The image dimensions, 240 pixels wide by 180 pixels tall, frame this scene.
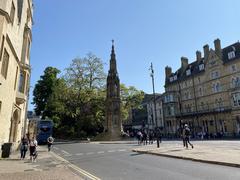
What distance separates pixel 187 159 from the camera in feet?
41.9

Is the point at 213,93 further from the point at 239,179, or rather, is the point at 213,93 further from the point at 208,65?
the point at 239,179

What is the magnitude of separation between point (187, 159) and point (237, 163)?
10.7ft

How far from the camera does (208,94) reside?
169 ft

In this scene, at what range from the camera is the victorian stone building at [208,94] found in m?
45.0

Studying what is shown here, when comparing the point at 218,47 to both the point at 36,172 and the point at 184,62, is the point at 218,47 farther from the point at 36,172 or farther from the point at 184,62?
the point at 36,172

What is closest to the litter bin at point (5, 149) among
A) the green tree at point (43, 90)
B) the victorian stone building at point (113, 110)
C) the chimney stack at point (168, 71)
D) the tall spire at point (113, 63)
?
the victorian stone building at point (113, 110)

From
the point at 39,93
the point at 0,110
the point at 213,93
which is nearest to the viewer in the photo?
the point at 0,110

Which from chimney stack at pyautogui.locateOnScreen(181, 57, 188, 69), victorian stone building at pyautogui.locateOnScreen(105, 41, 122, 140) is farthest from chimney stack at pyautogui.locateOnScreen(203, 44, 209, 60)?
victorian stone building at pyautogui.locateOnScreen(105, 41, 122, 140)

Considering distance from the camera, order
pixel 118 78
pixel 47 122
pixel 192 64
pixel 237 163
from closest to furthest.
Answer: pixel 237 163 < pixel 47 122 < pixel 118 78 < pixel 192 64

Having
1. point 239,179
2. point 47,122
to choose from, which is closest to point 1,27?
point 239,179

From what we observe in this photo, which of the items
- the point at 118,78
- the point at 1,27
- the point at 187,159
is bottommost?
the point at 187,159

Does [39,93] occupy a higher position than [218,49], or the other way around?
[218,49]

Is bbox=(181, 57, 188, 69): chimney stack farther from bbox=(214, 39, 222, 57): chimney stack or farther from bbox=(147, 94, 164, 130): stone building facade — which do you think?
bbox=(214, 39, 222, 57): chimney stack

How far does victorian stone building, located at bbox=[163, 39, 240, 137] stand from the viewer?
148 ft
